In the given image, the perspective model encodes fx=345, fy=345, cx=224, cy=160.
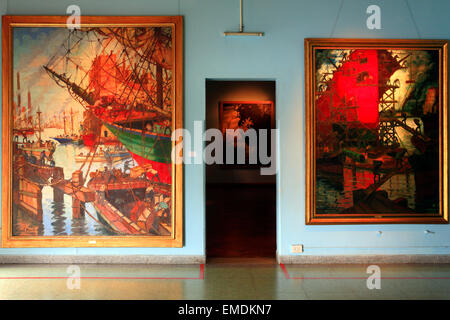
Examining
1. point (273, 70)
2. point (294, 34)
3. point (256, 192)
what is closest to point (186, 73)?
point (273, 70)

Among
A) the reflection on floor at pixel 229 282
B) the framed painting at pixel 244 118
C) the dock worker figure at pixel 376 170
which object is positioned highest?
the framed painting at pixel 244 118

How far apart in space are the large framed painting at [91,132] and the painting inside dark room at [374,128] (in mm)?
2030

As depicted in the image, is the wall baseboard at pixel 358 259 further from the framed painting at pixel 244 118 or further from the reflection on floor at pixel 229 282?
the framed painting at pixel 244 118

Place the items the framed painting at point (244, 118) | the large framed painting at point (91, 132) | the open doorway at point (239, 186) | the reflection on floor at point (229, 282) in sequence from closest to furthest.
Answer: the reflection on floor at point (229, 282), the large framed painting at point (91, 132), the open doorway at point (239, 186), the framed painting at point (244, 118)

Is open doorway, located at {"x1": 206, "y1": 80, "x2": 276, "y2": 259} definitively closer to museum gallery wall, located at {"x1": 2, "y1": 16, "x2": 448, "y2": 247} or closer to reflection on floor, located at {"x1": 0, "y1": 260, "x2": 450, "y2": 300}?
reflection on floor, located at {"x1": 0, "y1": 260, "x2": 450, "y2": 300}

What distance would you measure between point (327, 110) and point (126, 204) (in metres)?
3.04

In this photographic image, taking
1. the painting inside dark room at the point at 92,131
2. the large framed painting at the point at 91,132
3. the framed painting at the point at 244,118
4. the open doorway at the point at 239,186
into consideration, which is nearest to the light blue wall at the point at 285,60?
the large framed painting at the point at 91,132

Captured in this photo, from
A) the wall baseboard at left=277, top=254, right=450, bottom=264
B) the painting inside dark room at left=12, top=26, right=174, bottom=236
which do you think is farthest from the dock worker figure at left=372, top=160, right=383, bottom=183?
the painting inside dark room at left=12, top=26, right=174, bottom=236

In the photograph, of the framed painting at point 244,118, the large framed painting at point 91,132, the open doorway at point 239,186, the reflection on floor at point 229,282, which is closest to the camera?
the reflection on floor at point 229,282

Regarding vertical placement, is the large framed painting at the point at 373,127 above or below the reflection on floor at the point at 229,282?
above

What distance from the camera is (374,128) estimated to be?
473 centimetres

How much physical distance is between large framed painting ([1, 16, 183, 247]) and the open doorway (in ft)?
6.21

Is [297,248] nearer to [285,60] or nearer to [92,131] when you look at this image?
[285,60]

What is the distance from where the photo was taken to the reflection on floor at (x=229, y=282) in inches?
149
